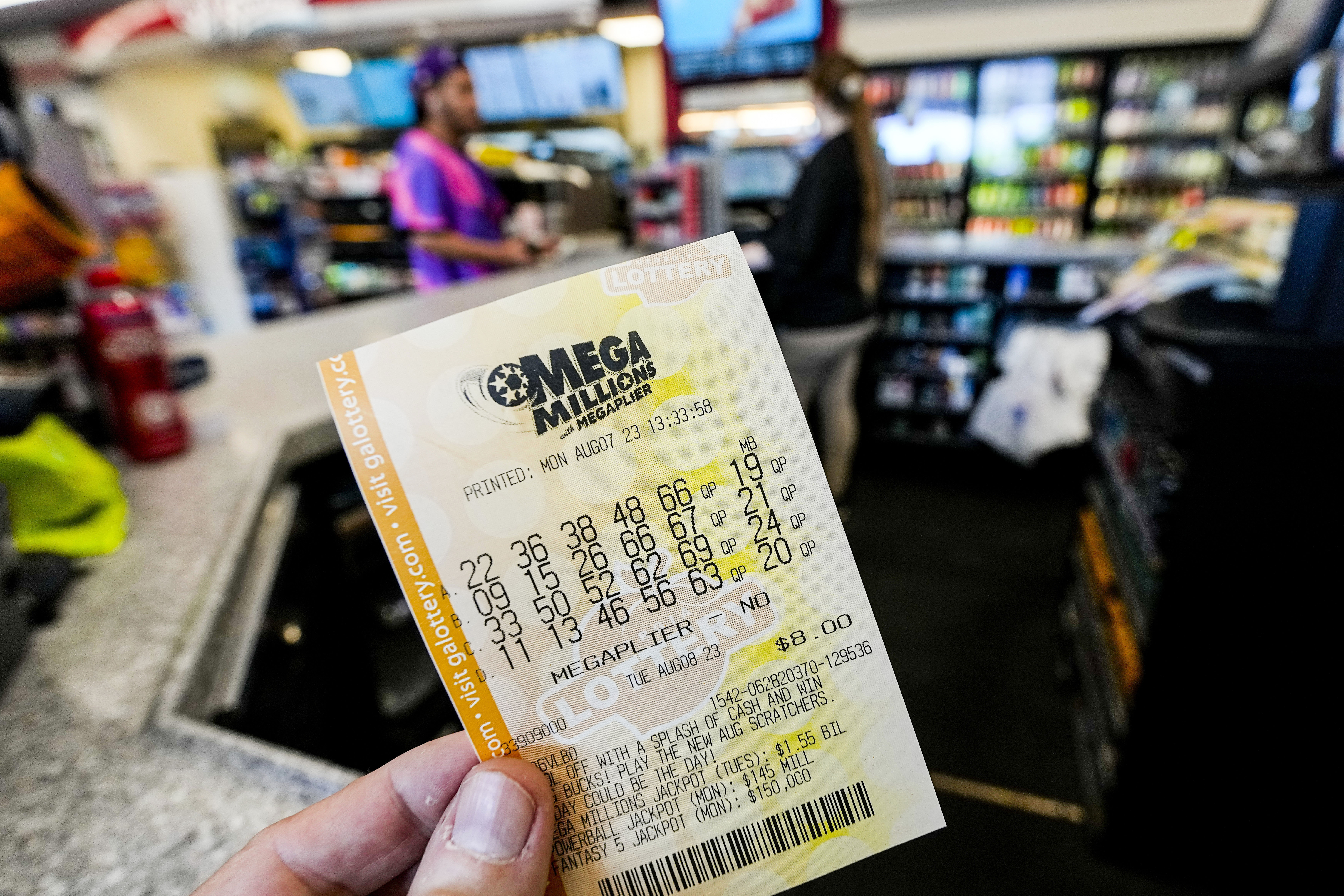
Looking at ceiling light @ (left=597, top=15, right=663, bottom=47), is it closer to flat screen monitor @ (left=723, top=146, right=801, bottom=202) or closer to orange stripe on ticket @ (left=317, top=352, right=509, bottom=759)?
flat screen monitor @ (left=723, top=146, right=801, bottom=202)

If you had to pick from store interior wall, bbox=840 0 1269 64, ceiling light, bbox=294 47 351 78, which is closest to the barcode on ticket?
store interior wall, bbox=840 0 1269 64

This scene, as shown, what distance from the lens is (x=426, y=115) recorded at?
241cm

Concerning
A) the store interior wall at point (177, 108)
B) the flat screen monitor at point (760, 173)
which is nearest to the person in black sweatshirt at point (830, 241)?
the flat screen monitor at point (760, 173)

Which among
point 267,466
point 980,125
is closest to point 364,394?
point 267,466

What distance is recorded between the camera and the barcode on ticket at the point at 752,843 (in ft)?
1.51

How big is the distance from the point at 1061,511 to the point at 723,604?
12.9 feet

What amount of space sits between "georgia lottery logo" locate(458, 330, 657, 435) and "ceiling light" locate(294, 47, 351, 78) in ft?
29.1

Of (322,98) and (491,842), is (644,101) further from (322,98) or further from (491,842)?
(491,842)

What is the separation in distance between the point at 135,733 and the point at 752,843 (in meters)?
0.69

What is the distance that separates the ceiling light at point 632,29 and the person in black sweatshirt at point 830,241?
12.1ft

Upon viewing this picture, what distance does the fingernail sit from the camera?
0.41 metres

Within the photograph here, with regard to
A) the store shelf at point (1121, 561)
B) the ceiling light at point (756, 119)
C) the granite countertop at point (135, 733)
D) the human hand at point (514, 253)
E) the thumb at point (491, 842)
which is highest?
the ceiling light at point (756, 119)

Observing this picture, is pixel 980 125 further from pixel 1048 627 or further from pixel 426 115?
pixel 426 115

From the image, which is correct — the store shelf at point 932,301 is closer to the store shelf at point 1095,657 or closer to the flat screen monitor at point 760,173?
the flat screen monitor at point 760,173
